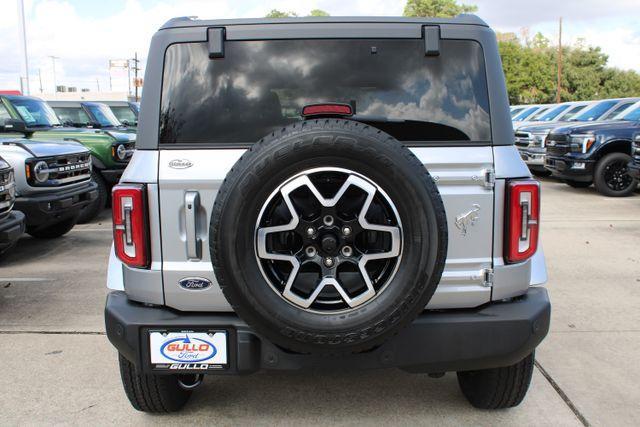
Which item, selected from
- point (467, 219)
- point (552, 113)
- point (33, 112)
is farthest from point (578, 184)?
point (467, 219)

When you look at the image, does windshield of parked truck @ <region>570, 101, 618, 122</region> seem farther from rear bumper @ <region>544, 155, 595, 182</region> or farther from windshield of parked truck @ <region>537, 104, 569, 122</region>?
windshield of parked truck @ <region>537, 104, 569, 122</region>

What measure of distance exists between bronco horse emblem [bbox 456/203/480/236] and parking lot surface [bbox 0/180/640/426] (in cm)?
107

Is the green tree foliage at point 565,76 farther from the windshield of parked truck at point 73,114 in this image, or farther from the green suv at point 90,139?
the green suv at point 90,139

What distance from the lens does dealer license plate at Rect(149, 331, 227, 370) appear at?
2652 mm

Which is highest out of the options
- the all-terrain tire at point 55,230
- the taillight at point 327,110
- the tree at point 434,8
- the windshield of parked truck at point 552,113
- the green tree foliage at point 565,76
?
the tree at point 434,8

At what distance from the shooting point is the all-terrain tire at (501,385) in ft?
9.96

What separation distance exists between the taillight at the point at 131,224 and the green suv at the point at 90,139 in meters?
6.91

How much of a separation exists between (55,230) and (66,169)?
106 cm

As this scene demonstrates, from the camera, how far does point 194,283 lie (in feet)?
8.87

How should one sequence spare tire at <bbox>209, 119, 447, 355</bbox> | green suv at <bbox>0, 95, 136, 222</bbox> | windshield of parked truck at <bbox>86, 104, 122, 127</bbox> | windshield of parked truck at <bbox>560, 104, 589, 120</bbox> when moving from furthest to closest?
windshield of parked truck at <bbox>560, 104, 589, 120</bbox> < windshield of parked truck at <bbox>86, 104, 122, 127</bbox> < green suv at <bbox>0, 95, 136, 222</bbox> < spare tire at <bbox>209, 119, 447, 355</bbox>

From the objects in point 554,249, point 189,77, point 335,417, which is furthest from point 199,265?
point 554,249

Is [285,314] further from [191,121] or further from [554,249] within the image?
[554,249]

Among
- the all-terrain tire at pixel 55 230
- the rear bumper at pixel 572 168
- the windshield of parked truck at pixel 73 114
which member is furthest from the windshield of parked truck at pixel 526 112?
the all-terrain tire at pixel 55 230

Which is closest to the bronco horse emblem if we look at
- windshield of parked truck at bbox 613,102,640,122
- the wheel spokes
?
the wheel spokes
